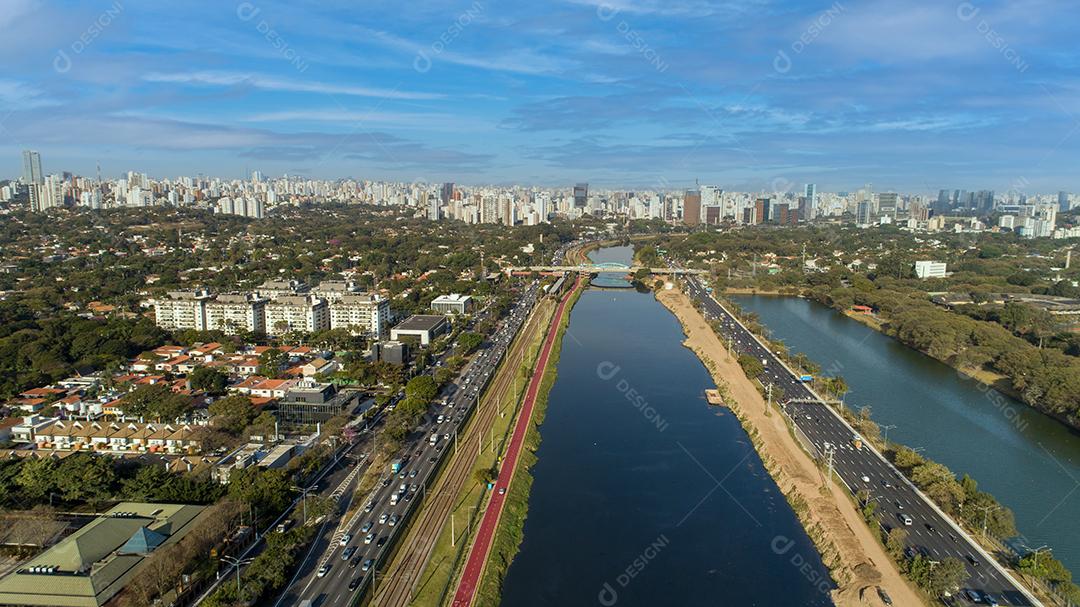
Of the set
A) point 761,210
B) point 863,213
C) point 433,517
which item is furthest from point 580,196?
point 433,517

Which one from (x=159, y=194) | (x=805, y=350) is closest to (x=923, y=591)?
(x=805, y=350)

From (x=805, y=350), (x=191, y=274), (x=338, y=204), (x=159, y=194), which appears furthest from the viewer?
(x=338, y=204)

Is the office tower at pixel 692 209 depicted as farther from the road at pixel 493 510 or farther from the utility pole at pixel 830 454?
the utility pole at pixel 830 454

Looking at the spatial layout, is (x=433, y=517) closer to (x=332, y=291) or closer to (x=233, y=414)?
(x=233, y=414)

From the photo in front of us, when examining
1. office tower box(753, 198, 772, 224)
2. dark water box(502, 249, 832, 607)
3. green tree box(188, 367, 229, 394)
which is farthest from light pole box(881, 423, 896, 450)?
office tower box(753, 198, 772, 224)

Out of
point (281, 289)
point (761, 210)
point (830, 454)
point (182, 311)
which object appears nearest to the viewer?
point (830, 454)

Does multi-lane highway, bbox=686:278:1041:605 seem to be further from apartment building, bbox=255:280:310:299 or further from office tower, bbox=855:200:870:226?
office tower, bbox=855:200:870:226

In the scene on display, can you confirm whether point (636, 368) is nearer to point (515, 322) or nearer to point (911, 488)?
point (515, 322)
